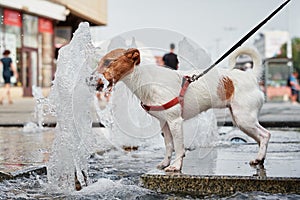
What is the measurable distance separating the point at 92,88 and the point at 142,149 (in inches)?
116

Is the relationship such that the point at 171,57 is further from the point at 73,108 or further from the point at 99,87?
the point at 99,87

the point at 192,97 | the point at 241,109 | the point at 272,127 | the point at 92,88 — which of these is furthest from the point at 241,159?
the point at 272,127

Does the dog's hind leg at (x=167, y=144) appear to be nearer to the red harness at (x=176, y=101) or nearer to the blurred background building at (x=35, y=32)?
the red harness at (x=176, y=101)

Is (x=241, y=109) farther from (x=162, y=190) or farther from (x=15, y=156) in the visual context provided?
(x=15, y=156)

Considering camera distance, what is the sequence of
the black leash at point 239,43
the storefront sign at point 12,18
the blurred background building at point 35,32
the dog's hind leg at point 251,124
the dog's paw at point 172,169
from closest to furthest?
the dog's paw at point 172,169, the black leash at point 239,43, the dog's hind leg at point 251,124, the storefront sign at point 12,18, the blurred background building at point 35,32

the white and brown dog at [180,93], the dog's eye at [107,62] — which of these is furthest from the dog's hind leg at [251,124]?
the dog's eye at [107,62]

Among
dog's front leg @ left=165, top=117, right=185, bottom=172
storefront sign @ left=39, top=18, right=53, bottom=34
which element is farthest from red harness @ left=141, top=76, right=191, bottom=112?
storefront sign @ left=39, top=18, right=53, bottom=34

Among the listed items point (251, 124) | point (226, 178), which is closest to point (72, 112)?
point (226, 178)

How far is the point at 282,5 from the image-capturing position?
17.6 feet

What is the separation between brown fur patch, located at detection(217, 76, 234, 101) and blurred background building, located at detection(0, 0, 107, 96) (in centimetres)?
2224

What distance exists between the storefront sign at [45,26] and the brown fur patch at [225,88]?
28512mm

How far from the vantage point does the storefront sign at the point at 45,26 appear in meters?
33.1

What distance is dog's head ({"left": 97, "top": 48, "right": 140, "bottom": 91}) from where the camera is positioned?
4730mm

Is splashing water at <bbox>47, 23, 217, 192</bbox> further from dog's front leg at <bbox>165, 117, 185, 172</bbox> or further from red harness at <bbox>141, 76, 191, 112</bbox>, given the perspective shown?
dog's front leg at <bbox>165, 117, 185, 172</bbox>
